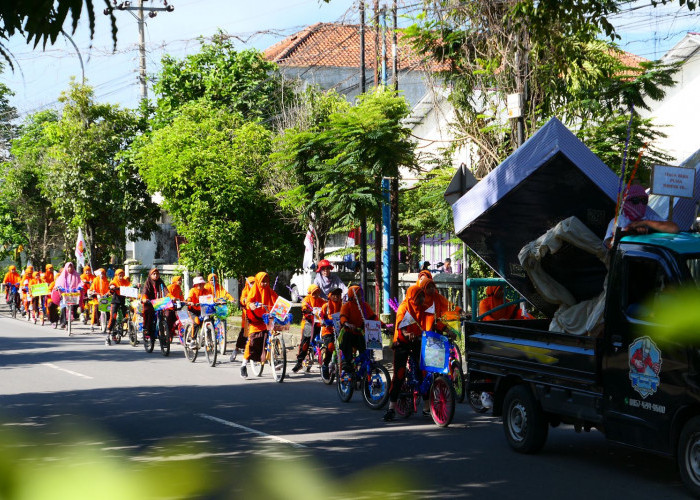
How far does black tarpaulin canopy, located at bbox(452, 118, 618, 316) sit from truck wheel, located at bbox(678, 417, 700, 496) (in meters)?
3.03

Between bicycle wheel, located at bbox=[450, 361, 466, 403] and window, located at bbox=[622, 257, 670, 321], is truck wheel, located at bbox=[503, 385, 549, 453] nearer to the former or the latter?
window, located at bbox=[622, 257, 670, 321]

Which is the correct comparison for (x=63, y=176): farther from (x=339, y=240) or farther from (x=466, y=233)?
(x=466, y=233)

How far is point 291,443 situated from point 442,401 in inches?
75.8

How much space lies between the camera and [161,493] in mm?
6930

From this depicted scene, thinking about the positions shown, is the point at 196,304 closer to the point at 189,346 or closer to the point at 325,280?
the point at 189,346

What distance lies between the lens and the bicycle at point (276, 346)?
1488 cm

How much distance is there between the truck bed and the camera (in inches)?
313

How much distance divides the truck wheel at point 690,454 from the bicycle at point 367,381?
5013 millimetres

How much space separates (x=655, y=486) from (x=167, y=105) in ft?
94.8

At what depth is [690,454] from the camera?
6.88 m

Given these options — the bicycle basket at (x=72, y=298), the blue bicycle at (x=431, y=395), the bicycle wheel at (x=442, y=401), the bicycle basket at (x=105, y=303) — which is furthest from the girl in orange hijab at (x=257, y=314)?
the bicycle basket at (x=72, y=298)

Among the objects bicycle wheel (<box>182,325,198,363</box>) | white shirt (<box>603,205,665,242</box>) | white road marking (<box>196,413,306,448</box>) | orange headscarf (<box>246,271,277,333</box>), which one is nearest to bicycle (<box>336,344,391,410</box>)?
white road marking (<box>196,413,306,448</box>)

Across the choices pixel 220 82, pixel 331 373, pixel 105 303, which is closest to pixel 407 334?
pixel 331 373

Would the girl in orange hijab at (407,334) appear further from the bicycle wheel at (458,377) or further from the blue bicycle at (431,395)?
the bicycle wheel at (458,377)
